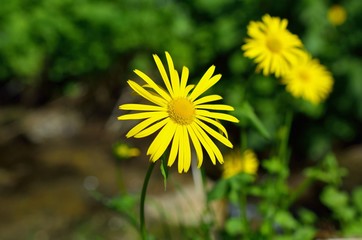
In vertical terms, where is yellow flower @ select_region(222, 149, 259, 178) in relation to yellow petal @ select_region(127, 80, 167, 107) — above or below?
above

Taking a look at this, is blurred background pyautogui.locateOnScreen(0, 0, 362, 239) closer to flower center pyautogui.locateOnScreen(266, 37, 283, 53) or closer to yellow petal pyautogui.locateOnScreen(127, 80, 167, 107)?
flower center pyautogui.locateOnScreen(266, 37, 283, 53)

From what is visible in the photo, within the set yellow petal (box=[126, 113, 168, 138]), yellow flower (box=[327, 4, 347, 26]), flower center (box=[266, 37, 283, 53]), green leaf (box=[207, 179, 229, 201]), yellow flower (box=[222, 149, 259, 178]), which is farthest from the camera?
yellow flower (box=[327, 4, 347, 26])

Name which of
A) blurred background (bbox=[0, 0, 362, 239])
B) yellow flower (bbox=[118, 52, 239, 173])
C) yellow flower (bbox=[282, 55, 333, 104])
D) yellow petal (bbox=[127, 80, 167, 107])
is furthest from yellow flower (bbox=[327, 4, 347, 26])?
yellow petal (bbox=[127, 80, 167, 107])

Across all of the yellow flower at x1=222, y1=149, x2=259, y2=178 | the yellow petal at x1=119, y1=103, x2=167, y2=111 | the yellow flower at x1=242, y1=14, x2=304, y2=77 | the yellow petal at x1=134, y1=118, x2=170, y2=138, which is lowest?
the yellow petal at x1=134, y1=118, x2=170, y2=138

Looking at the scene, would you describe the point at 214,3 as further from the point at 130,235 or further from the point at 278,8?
the point at 130,235

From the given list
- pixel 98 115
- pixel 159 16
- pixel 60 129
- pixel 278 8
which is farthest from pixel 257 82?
pixel 60 129

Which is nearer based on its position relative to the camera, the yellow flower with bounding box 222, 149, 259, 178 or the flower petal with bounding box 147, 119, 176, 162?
the flower petal with bounding box 147, 119, 176, 162
